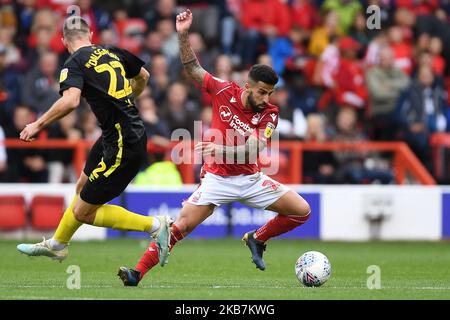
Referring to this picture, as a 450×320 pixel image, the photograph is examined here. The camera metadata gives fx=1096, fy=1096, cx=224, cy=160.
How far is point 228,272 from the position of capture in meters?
11.5

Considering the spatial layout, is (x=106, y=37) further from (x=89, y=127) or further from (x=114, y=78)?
(x=114, y=78)

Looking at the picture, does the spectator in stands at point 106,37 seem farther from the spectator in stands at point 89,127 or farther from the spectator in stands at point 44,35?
the spectator in stands at point 89,127

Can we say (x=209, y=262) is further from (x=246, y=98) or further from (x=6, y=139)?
(x=6, y=139)

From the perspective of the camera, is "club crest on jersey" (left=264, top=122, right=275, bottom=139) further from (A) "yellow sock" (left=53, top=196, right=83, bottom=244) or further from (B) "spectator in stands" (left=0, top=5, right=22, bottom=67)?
Result: (B) "spectator in stands" (left=0, top=5, right=22, bottom=67)

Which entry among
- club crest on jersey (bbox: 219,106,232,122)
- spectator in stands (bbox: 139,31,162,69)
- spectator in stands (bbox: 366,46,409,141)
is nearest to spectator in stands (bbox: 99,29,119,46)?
spectator in stands (bbox: 139,31,162,69)

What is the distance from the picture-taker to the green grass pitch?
29.8 feet

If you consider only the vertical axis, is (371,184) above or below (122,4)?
below

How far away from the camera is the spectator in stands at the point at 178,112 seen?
56.8 feet

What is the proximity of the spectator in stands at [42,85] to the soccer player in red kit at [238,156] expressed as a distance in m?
7.23

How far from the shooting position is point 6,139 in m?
17.0

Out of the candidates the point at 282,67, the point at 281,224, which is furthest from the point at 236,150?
the point at 282,67
